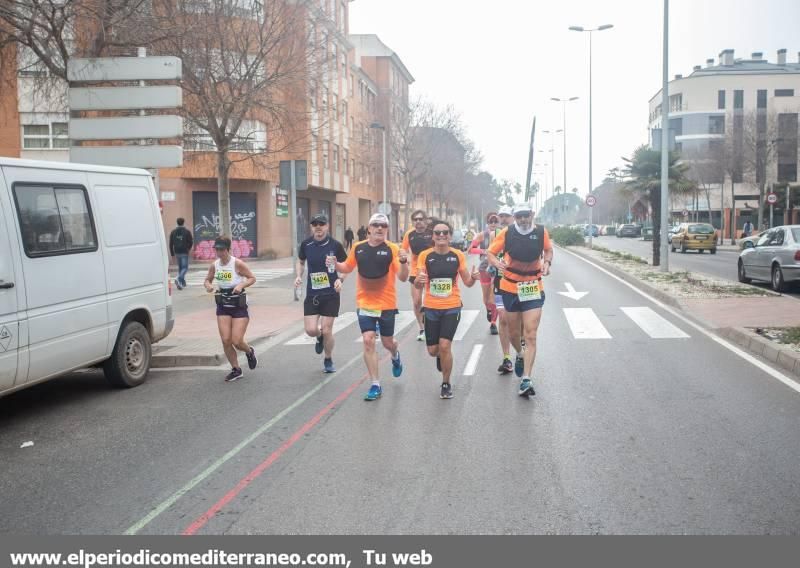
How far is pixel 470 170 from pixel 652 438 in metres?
69.3

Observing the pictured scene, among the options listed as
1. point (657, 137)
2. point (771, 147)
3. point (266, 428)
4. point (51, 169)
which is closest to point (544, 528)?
point (266, 428)

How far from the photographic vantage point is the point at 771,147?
50.3 m

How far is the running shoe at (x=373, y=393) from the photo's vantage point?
7434 millimetres

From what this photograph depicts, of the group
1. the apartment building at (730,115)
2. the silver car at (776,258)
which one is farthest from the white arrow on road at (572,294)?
the apartment building at (730,115)

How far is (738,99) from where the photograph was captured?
8094 centimetres

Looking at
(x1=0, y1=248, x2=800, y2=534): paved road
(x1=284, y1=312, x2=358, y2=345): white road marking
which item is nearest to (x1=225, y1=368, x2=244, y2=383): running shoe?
(x1=0, y1=248, x2=800, y2=534): paved road

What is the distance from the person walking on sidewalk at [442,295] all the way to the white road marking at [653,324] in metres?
5.10

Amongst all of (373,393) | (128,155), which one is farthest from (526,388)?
(128,155)

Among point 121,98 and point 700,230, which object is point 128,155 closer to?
point 121,98

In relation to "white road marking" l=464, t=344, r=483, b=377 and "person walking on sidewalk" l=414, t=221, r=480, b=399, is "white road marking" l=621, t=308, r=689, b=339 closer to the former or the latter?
"white road marking" l=464, t=344, r=483, b=377

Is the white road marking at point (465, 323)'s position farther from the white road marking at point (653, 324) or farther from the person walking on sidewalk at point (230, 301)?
the person walking on sidewalk at point (230, 301)

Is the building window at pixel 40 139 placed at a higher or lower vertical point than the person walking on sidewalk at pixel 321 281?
higher

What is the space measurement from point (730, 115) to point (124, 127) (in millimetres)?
58253

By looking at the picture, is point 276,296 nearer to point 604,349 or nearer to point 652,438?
point 604,349
